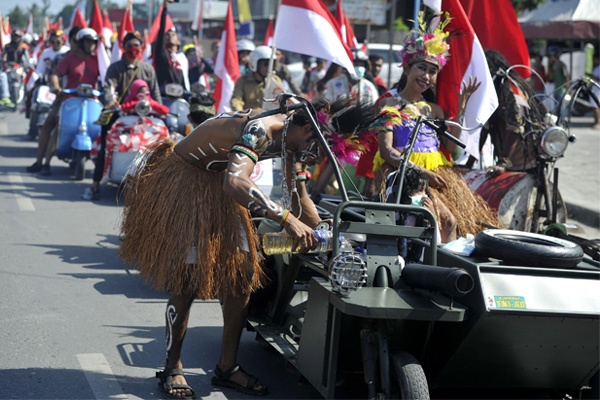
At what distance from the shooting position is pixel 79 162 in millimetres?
13805

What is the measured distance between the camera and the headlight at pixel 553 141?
8.41 metres

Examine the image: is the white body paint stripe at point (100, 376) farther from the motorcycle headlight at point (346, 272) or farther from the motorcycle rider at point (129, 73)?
the motorcycle rider at point (129, 73)

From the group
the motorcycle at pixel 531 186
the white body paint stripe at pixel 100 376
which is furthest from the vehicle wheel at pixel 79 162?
the white body paint stripe at pixel 100 376

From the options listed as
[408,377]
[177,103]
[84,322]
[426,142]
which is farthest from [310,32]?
[408,377]

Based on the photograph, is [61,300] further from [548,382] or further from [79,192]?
[79,192]

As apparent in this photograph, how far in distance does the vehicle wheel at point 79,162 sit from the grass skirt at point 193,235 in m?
8.41

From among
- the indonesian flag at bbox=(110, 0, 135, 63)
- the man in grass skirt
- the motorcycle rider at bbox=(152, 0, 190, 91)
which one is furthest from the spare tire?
the indonesian flag at bbox=(110, 0, 135, 63)

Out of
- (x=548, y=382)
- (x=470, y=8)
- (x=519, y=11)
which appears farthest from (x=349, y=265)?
(x=519, y=11)

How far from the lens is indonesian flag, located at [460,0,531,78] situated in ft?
30.8

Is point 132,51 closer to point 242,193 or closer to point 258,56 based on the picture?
point 258,56

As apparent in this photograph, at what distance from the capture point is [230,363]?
557 centimetres

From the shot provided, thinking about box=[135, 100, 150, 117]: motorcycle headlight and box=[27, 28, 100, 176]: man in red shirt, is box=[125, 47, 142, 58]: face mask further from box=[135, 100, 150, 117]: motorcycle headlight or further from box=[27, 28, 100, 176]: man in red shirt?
box=[27, 28, 100, 176]: man in red shirt

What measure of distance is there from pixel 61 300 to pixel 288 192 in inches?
106

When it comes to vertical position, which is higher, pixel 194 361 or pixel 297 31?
pixel 297 31
